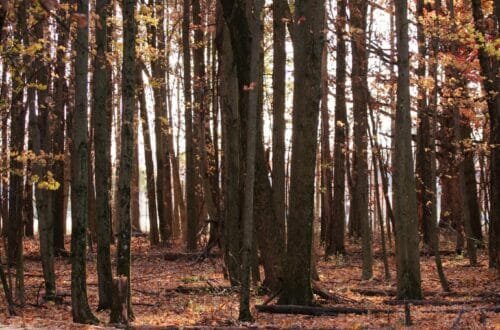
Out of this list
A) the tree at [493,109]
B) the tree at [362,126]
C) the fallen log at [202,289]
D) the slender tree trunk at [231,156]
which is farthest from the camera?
the tree at [362,126]

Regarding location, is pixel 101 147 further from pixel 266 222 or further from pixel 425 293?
pixel 425 293

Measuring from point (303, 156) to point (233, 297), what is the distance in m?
4.56

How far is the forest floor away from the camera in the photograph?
10.9m

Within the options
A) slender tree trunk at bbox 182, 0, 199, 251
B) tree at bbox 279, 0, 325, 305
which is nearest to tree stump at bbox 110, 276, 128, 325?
tree at bbox 279, 0, 325, 305

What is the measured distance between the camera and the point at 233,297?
15.0 meters

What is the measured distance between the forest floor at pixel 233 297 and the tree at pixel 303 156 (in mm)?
640

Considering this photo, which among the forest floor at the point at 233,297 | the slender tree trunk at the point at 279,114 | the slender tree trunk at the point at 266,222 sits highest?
the slender tree trunk at the point at 279,114

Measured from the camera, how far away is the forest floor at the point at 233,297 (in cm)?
1085

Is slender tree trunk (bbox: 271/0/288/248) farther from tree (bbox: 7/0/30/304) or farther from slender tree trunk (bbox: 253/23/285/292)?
tree (bbox: 7/0/30/304)

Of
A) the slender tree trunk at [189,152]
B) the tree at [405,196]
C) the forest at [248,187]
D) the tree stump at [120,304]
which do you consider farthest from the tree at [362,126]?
the tree stump at [120,304]

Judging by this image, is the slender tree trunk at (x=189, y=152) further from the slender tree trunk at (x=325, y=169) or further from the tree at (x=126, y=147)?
the tree at (x=126, y=147)

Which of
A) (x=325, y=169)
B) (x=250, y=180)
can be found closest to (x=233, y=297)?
(x=250, y=180)

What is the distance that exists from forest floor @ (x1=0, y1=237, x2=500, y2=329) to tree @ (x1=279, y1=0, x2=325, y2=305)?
640 mm

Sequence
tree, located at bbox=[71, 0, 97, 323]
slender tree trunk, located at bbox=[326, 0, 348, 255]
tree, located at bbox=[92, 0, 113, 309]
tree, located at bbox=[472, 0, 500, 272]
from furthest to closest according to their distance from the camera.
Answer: slender tree trunk, located at bbox=[326, 0, 348, 255] → tree, located at bbox=[472, 0, 500, 272] → tree, located at bbox=[92, 0, 113, 309] → tree, located at bbox=[71, 0, 97, 323]
